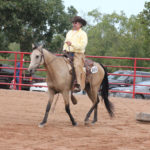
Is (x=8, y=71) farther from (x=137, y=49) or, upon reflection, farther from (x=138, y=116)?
(x=137, y=49)

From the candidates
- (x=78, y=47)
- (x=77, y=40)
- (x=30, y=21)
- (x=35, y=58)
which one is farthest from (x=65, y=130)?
(x=30, y=21)

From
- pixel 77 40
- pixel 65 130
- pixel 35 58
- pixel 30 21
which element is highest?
pixel 30 21

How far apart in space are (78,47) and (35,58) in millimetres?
1214

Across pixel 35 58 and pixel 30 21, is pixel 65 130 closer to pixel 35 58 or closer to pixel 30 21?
pixel 35 58

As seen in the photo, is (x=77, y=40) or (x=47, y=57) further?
(x=77, y=40)

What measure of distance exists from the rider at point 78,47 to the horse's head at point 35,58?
2.53 feet

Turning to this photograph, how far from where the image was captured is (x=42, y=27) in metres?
25.1

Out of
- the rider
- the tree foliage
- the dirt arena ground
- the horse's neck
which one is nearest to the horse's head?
the horse's neck

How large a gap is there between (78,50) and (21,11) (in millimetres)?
15122

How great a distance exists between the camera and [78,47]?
8227 mm

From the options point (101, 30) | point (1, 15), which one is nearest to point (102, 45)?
point (101, 30)

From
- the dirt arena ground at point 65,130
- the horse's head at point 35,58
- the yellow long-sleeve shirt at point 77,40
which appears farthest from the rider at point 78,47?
the dirt arena ground at point 65,130

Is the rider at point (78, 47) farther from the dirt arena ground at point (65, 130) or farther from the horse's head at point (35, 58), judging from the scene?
the dirt arena ground at point (65, 130)

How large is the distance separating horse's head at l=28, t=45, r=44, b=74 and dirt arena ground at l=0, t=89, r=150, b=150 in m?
1.25
